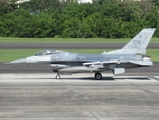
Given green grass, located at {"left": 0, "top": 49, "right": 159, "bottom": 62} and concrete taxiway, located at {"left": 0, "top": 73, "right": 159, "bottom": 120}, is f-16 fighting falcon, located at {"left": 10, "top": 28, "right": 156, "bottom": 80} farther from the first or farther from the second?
green grass, located at {"left": 0, "top": 49, "right": 159, "bottom": 62}

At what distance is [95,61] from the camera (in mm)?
30828

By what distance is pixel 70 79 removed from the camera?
30.4 meters

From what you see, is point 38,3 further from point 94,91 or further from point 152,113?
point 152,113

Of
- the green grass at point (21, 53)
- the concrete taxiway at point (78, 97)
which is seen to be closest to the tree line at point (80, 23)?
the green grass at point (21, 53)

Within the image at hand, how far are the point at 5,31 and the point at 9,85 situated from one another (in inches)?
1899

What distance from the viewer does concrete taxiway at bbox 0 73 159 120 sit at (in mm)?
19055

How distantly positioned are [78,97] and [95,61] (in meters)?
7.78

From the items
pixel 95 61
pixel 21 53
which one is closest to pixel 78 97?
pixel 95 61

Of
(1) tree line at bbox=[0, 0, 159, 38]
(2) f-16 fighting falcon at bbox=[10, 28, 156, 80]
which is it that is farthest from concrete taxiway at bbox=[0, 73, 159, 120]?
(1) tree line at bbox=[0, 0, 159, 38]

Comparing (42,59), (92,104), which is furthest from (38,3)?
(92,104)

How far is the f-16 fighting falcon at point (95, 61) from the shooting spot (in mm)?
30219

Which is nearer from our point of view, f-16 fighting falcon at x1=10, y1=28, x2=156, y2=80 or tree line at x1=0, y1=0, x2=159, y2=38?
f-16 fighting falcon at x1=10, y1=28, x2=156, y2=80

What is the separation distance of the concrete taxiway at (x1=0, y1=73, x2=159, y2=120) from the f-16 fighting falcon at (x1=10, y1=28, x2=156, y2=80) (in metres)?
0.69

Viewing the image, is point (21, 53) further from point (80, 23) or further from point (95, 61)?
point (80, 23)
